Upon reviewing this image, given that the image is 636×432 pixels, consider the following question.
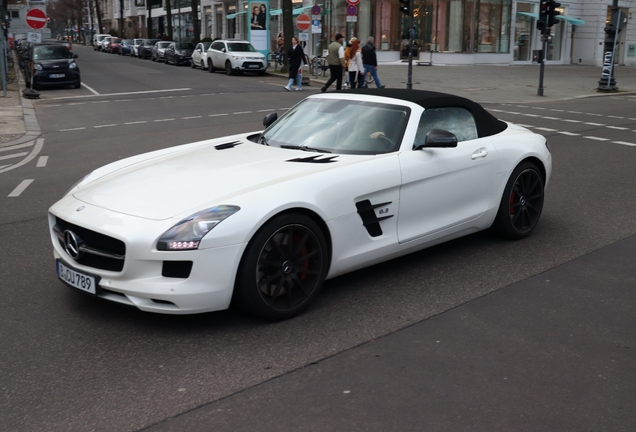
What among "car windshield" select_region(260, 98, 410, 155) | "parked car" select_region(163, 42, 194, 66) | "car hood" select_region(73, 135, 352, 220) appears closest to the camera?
"car hood" select_region(73, 135, 352, 220)

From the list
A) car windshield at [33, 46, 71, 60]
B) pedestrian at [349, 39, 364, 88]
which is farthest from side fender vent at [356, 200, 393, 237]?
car windshield at [33, 46, 71, 60]

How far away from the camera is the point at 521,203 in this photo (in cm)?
647

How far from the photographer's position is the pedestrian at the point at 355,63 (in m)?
23.6

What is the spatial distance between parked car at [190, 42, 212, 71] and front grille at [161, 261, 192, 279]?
111ft

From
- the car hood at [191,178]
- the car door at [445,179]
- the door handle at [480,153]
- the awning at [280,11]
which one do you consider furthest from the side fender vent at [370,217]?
the awning at [280,11]

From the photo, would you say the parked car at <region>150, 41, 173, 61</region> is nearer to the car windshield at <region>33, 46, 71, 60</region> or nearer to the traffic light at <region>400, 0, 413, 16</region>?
the car windshield at <region>33, 46, 71, 60</region>

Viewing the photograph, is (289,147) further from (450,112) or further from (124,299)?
(124,299)

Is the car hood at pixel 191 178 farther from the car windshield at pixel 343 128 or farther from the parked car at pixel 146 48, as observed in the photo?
the parked car at pixel 146 48

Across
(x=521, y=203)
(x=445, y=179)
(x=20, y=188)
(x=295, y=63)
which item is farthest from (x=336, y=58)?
(x=445, y=179)

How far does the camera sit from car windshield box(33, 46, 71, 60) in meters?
26.2

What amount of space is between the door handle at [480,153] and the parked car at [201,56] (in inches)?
1271

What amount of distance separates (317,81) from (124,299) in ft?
87.3

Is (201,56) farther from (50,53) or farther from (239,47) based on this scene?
(50,53)

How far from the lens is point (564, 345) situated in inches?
168
